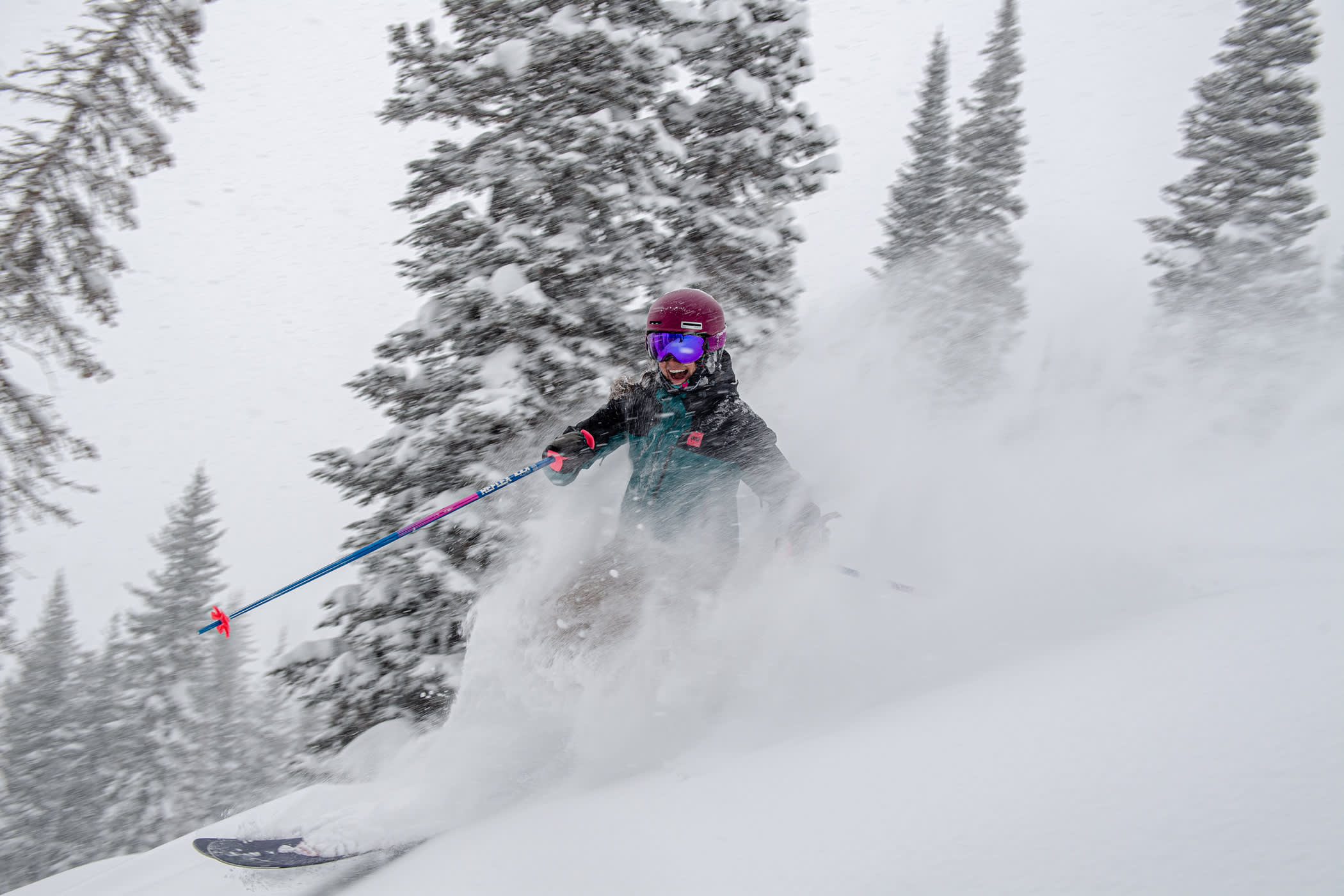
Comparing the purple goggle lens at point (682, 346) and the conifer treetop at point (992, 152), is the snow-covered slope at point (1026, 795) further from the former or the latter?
the conifer treetop at point (992, 152)

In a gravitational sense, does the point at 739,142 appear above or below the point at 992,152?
below

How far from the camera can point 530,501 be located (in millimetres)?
6668

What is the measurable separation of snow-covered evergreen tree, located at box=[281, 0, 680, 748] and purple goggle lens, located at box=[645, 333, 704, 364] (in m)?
2.06

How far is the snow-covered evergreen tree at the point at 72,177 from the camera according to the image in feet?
26.6

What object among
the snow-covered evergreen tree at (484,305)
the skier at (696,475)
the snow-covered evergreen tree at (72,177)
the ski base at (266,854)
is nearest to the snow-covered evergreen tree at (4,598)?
the snow-covered evergreen tree at (72,177)

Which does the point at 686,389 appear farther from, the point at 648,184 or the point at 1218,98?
the point at 1218,98

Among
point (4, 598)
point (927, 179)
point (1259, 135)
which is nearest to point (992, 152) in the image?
point (927, 179)

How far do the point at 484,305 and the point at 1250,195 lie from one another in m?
18.4

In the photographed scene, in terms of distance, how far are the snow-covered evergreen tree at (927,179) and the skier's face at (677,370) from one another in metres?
20.1

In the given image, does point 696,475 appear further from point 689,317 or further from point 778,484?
point 689,317

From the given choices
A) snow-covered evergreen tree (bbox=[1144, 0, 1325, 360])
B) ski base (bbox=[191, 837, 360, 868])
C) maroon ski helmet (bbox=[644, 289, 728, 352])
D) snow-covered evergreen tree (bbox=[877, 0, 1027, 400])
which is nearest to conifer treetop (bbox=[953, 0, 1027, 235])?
snow-covered evergreen tree (bbox=[877, 0, 1027, 400])

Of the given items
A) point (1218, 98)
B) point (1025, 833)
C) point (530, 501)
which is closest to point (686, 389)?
point (530, 501)

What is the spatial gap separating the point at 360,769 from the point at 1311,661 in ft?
20.0

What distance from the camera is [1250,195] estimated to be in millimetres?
16047
